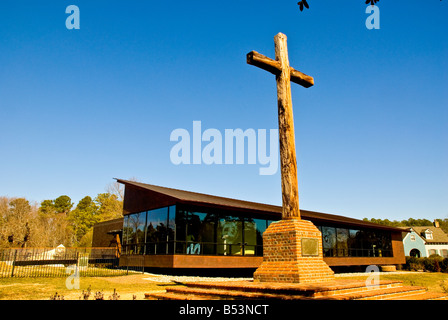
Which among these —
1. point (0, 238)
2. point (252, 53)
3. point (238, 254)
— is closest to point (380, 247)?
point (238, 254)

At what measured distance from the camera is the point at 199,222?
18625 millimetres

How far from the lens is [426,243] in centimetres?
5350

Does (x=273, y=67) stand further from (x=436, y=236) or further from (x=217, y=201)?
(x=436, y=236)

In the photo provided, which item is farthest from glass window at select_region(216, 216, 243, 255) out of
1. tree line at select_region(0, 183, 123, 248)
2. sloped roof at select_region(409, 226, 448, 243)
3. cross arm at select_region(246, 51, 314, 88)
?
sloped roof at select_region(409, 226, 448, 243)

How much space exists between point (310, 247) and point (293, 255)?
639mm

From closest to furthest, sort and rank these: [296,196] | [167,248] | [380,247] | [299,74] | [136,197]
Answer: [296,196]
[299,74]
[167,248]
[136,197]
[380,247]

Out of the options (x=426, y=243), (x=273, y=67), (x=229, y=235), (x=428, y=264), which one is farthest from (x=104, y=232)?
(x=426, y=243)

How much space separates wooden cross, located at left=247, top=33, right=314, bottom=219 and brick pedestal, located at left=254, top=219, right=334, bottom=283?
465 mm

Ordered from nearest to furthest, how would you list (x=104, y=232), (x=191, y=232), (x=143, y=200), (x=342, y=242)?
1. (x=191, y=232)
2. (x=143, y=200)
3. (x=342, y=242)
4. (x=104, y=232)

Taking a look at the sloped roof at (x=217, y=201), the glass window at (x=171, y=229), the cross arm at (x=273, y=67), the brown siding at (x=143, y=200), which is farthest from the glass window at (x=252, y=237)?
the cross arm at (x=273, y=67)

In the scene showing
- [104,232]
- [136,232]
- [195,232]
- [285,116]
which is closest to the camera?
[285,116]

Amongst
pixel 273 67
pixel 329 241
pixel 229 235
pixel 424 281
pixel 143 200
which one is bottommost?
pixel 424 281
